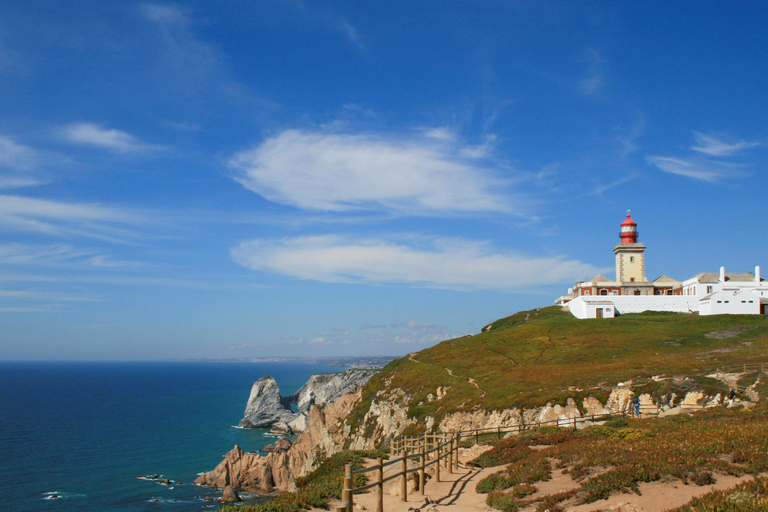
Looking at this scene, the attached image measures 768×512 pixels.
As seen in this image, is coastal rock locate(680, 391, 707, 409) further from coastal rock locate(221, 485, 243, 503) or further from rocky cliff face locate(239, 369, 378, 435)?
rocky cliff face locate(239, 369, 378, 435)

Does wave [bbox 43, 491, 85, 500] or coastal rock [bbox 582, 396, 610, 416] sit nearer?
coastal rock [bbox 582, 396, 610, 416]

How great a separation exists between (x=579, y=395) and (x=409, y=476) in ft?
96.1

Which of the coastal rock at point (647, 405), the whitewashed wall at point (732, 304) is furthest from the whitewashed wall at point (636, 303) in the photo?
the coastal rock at point (647, 405)

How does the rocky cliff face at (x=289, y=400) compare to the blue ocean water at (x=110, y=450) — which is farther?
the rocky cliff face at (x=289, y=400)

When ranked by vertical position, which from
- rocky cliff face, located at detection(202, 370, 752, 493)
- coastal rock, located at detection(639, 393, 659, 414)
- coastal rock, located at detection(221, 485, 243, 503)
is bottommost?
coastal rock, located at detection(221, 485, 243, 503)

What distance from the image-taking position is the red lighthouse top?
105 meters

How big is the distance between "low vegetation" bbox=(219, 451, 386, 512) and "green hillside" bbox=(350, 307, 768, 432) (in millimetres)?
25445

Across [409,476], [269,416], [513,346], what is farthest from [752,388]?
[269,416]

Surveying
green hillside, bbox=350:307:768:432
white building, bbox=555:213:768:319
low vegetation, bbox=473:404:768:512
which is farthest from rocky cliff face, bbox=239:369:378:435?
low vegetation, bbox=473:404:768:512

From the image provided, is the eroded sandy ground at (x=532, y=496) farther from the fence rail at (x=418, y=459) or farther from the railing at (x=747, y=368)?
the railing at (x=747, y=368)

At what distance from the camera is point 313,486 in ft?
58.9

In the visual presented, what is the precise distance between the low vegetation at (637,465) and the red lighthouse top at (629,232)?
93086 millimetres

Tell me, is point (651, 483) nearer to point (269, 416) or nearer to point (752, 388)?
point (752, 388)

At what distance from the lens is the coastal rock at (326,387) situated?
145 metres
